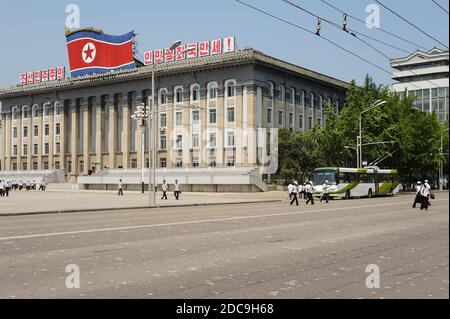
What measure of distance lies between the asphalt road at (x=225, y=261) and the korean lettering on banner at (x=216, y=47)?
55710mm

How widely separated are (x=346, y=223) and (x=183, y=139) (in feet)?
188

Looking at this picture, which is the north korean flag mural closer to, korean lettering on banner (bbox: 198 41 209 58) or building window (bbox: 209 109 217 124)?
korean lettering on banner (bbox: 198 41 209 58)

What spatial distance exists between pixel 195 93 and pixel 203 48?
6.61 metres

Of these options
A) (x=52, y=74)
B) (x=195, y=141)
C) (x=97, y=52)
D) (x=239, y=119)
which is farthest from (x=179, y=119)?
(x=52, y=74)

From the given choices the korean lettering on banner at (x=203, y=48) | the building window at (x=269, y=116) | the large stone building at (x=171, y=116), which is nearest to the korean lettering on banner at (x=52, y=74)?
the large stone building at (x=171, y=116)

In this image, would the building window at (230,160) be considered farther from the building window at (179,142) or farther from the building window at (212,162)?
the building window at (179,142)

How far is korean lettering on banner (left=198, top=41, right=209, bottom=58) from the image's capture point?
70925 millimetres

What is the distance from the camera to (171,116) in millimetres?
76875

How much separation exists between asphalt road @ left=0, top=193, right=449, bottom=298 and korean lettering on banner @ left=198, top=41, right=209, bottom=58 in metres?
56.8

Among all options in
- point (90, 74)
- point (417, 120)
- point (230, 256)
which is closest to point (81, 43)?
point (90, 74)

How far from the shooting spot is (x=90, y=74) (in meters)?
82.2

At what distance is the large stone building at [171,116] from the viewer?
68688 mm

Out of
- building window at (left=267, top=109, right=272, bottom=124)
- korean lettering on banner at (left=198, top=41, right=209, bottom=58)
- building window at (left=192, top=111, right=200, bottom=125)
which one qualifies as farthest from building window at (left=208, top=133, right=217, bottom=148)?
korean lettering on banner at (left=198, top=41, right=209, bottom=58)

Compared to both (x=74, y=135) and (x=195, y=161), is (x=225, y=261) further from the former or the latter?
(x=74, y=135)
